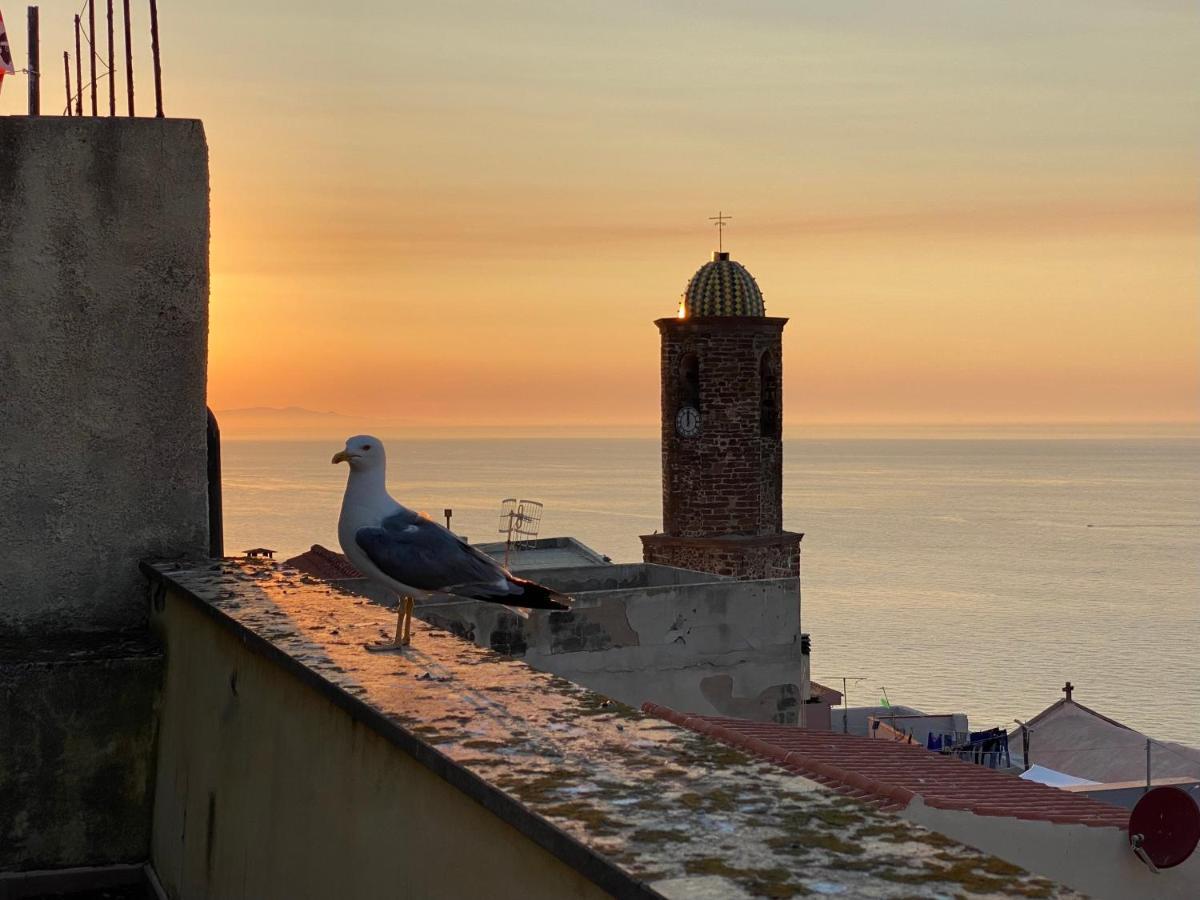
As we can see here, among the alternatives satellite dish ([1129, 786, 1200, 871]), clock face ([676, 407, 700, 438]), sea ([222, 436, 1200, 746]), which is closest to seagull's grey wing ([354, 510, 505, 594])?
satellite dish ([1129, 786, 1200, 871])

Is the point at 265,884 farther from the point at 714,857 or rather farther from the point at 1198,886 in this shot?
the point at 1198,886

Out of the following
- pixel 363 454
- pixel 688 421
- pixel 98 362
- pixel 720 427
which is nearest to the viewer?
pixel 363 454

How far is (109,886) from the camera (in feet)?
14.5

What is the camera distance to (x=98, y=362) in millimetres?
4723

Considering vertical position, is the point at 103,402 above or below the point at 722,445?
above

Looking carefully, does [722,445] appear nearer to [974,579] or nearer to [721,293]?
[721,293]

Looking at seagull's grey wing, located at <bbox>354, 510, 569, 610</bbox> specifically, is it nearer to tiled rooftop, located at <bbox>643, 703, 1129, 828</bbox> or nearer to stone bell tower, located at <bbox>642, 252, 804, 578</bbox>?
tiled rooftop, located at <bbox>643, 703, 1129, 828</bbox>

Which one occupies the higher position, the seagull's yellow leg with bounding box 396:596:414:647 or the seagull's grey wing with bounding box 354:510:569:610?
the seagull's grey wing with bounding box 354:510:569:610

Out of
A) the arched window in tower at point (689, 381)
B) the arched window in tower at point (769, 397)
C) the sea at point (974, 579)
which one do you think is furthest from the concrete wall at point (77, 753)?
the sea at point (974, 579)

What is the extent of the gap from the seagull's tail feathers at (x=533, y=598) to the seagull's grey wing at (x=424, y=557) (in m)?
0.04

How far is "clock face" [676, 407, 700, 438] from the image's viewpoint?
3034 centimetres

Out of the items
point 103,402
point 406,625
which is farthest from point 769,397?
point 406,625

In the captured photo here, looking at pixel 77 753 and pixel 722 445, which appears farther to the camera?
pixel 722 445

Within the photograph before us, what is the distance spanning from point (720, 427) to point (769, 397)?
158 centimetres
